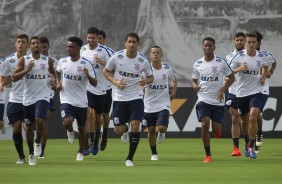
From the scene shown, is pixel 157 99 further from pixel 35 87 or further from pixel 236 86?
pixel 35 87

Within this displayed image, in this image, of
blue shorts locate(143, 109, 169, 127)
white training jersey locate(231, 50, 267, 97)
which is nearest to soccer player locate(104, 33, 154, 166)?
blue shorts locate(143, 109, 169, 127)

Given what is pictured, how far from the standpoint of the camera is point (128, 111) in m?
19.1

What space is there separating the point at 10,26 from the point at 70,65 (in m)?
15.3

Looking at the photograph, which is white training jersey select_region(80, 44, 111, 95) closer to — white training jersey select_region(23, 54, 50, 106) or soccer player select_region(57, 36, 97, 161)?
soccer player select_region(57, 36, 97, 161)

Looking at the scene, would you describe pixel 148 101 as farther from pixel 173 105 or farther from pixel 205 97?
pixel 173 105

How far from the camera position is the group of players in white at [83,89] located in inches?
748

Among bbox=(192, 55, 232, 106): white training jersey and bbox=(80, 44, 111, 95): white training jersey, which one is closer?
bbox=(192, 55, 232, 106): white training jersey

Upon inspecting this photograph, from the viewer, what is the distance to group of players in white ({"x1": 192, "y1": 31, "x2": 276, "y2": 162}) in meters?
20.3

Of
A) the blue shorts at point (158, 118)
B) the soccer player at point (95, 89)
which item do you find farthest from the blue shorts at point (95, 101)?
the blue shorts at point (158, 118)

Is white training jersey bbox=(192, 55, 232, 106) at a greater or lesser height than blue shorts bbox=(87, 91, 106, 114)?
greater

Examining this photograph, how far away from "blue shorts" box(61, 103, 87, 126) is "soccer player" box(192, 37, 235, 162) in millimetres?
2221

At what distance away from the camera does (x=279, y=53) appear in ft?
114

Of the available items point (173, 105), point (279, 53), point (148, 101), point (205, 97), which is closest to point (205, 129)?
point (205, 97)

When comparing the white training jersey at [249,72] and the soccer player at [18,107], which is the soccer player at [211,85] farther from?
the soccer player at [18,107]
